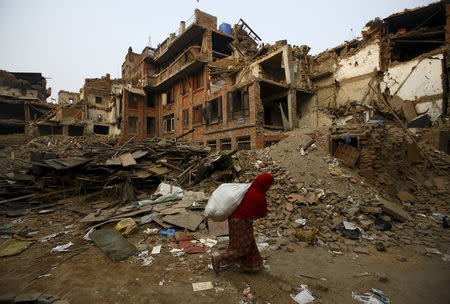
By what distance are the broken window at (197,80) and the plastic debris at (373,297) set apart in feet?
62.1

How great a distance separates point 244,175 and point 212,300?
626 cm

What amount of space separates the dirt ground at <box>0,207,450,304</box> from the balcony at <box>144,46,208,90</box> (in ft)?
56.7

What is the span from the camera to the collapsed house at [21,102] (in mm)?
28375

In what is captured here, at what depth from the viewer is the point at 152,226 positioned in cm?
592

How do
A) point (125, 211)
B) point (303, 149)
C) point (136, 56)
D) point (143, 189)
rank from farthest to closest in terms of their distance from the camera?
point (136, 56), point (303, 149), point (143, 189), point (125, 211)

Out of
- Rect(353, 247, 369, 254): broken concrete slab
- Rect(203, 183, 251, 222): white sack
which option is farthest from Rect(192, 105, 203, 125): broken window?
Rect(203, 183, 251, 222): white sack

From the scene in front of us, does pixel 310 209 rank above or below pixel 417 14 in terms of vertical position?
below

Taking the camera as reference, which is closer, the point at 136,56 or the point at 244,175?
the point at 244,175

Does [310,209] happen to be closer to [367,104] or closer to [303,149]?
[303,149]

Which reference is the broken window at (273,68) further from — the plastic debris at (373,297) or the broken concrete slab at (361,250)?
the plastic debris at (373,297)

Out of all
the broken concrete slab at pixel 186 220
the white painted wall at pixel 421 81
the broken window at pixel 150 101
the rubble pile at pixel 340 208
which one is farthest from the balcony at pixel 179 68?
the broken concrete slab at pixel 186 220

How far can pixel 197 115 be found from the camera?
2030 cm

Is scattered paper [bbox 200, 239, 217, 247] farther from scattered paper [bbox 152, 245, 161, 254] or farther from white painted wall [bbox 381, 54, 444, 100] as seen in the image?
white painted wall [bbox 381, 54, 444, 100]

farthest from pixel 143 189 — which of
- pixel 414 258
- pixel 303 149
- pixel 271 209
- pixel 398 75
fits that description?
pixel 398 75
